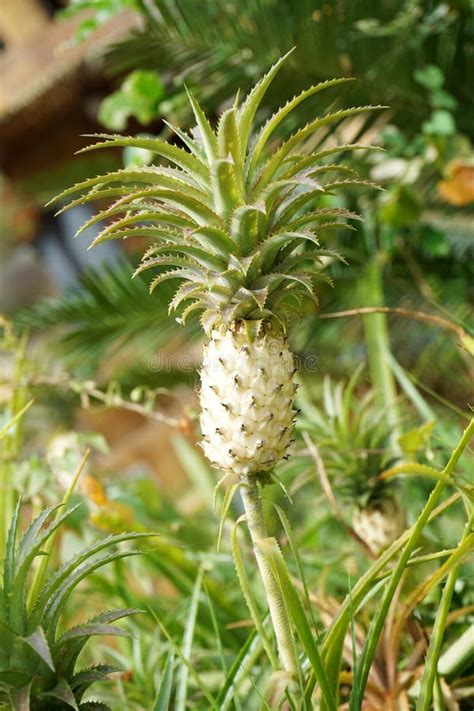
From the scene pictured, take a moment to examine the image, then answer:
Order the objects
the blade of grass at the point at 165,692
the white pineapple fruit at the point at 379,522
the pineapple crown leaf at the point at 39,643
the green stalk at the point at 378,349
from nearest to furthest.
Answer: the pineapple crown leaf at the point at 39,643, the blade of grass at the point at 165,692, the white pineapple fruit at the point at 379,522, the green stalk at the point at 378,349

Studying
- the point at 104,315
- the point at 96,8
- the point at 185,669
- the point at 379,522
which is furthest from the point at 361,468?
the point at 96,8

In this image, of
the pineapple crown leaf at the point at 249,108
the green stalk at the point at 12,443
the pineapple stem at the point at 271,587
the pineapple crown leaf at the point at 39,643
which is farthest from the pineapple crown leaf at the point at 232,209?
the green stalk at the point at 12,443

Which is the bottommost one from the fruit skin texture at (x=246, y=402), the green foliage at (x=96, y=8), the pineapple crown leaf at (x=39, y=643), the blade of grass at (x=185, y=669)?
the blade of grass at (x=185, y=669)

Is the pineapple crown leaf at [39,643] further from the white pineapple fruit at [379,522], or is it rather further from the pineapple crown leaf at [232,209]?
the white pineapple fruit at [379,522]

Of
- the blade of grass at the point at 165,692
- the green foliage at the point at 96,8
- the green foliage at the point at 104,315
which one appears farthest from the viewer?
the green foliage at the point at 104,315

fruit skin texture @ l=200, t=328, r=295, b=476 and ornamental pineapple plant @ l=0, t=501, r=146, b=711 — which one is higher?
fruit skin texture @ l=200, t=328, r=295, b=476

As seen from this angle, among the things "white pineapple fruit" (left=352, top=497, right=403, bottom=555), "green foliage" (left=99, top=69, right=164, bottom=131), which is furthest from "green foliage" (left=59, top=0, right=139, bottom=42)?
"white pineapple fruit" (left=352, top=497, right=403, bottom=555)

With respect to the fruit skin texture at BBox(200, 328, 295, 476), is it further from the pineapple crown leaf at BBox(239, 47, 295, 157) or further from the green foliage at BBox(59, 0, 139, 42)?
the green foliage at BBox(59, 0, 139, 42)
